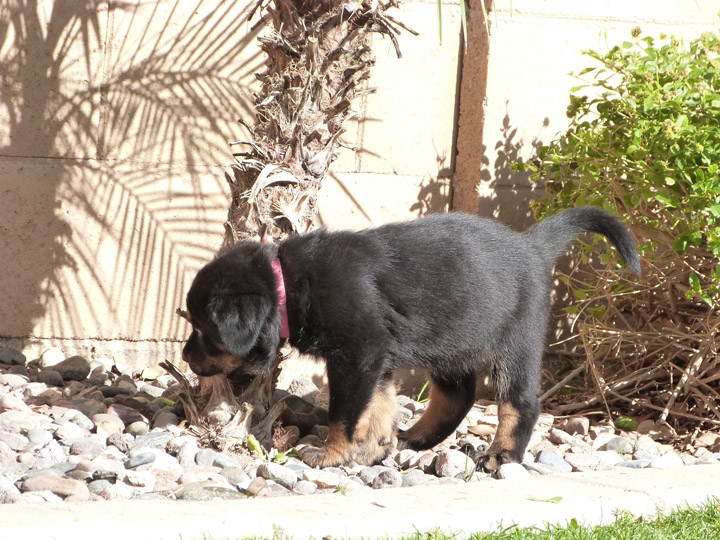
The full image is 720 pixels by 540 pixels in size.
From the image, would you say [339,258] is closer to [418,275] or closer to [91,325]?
[418,275]

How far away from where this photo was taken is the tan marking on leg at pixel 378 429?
11.9ft

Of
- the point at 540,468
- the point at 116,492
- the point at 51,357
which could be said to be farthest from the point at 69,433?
the point at 540,468

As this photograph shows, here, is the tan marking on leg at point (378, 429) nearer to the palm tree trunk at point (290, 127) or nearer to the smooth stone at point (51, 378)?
the palm tree trunk at point (290, 127)

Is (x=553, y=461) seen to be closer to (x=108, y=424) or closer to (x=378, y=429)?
(x=378, y=429)

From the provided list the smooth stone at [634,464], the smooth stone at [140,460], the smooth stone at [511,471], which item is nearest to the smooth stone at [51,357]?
the smooth stone at [140,460]

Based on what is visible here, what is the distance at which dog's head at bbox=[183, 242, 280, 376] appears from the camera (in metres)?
3.34

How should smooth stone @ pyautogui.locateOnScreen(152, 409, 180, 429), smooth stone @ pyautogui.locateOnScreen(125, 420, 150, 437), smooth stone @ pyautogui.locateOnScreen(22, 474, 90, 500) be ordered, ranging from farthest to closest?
smooth stone @ pyautogui.locateOnScreen(152, 409, 180, 429)
smooth stone @ pyautogui.locateOnScreen(125, 420, 150, 437)
smooth stone @ pyautogui.locateOnScreen(22, 474, 90, 500)

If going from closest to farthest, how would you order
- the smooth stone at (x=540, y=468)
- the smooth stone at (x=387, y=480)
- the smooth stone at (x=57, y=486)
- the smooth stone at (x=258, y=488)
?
the smooth stone at (x=57, y=486) < the smooth stone at (x=258, y=488) < the smooth stone at (x=387, y=480) < the smooth stone at (x=540, y=468)

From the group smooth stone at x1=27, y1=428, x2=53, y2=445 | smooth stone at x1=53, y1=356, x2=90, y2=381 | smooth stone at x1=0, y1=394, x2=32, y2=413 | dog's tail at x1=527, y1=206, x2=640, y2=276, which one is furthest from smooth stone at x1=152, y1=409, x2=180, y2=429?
dog's tail at x1=527, y1=206, x2=640, y2=276

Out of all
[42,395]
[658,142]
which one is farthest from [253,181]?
[658,142]

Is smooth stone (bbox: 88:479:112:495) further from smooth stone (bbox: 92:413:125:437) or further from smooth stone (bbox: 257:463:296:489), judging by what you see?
smooth stone (bbox: 92:413:125:437)

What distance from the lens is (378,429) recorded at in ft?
12.2

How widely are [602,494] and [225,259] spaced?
1.80m

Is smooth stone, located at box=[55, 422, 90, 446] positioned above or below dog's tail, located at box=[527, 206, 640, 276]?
below
